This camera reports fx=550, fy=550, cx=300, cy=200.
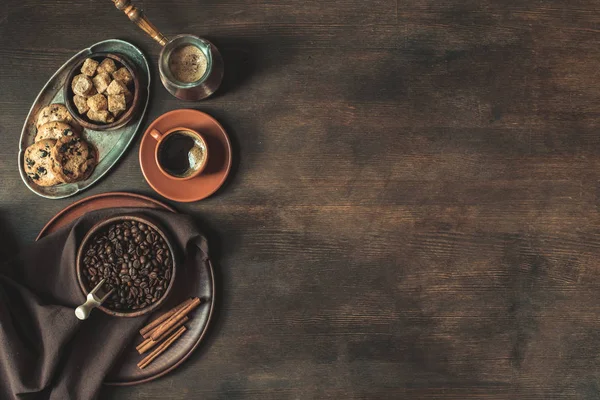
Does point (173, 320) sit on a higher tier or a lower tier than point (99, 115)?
lower

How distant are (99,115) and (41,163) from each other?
219mm

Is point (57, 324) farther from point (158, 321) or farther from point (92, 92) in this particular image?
point (92, 92)

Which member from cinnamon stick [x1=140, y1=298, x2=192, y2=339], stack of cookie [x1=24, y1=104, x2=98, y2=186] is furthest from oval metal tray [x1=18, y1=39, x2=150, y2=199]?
cinnamon stick [x1=140, y1=298, x2=192, y2=339]

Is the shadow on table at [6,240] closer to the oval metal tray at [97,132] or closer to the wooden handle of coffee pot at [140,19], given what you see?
the oval metal tray at [97,132]

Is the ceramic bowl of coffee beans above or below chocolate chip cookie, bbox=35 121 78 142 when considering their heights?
below

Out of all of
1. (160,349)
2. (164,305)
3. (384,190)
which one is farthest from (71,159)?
(384,190)

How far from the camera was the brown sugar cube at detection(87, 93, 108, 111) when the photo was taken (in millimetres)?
1567

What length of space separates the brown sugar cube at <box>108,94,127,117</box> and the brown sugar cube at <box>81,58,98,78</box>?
3.7 inches

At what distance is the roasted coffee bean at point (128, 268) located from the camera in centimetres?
149

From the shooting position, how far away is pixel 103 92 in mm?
1586

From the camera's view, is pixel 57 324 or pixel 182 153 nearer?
pixel 57 324

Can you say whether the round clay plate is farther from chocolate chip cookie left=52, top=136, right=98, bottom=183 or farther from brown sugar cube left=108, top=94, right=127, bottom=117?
brown sugar cube left=108, top=94, right=127, bottom=117

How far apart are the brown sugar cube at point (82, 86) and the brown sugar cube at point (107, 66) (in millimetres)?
47

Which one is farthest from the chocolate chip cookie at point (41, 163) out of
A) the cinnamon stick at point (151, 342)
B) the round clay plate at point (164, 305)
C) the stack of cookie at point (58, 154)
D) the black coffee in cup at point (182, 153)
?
the cinnamon stick at point (151, 342)
